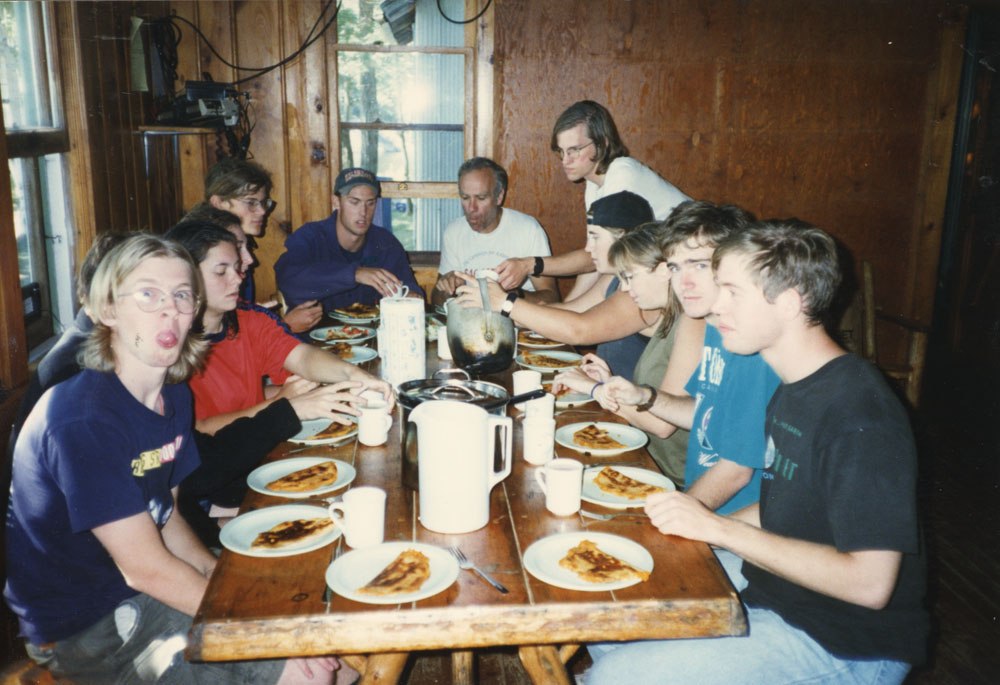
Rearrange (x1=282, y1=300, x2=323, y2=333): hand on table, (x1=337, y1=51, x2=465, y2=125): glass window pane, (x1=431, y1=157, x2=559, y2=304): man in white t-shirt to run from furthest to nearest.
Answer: (x1=337, y1=51, x2=465, y2=125): glass window pane < (x1=431, y1=157, x2=559, y2=304): man in white t-shirt < (x1=282, y1=300, x2=323, y2=333): hand on table

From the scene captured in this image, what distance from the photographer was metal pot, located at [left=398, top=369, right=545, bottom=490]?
1.50 m

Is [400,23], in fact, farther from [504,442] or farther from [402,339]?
[504,442]

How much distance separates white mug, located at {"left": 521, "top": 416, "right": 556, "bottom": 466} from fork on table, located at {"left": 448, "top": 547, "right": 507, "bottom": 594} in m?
0.45

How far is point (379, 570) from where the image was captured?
50.4 inches

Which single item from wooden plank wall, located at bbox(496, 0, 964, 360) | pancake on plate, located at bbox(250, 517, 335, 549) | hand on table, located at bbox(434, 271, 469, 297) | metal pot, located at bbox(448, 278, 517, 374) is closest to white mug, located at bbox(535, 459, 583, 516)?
pancake on plate, located at bbox(250, 517, 335, 549)

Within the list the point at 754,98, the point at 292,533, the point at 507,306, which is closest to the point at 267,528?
the point at 292,533

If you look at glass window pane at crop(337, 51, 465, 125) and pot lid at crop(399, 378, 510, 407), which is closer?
pot lid at crop(399, 378, 510, 407)

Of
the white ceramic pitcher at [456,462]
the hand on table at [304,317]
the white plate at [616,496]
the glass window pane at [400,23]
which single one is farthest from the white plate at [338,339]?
the glass window pane at [400,23]

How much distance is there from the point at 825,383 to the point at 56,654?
5.20 ft

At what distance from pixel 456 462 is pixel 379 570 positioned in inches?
9.1

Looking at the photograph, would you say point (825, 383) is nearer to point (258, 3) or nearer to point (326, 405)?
point (326, 405)

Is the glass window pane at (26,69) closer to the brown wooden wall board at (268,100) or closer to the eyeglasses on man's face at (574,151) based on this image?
the brown wooden wall board at (268,100)

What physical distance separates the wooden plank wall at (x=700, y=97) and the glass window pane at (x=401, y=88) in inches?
5.8

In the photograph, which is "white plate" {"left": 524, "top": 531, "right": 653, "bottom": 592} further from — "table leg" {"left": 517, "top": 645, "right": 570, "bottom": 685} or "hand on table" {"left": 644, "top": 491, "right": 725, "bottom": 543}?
"table leg" {"left": 517, "top": 645, "right": 570, "bottom": 685}
